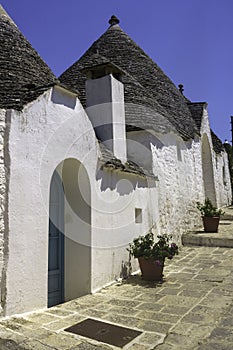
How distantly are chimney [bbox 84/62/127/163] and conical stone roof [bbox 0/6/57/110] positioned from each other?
3.71 ft

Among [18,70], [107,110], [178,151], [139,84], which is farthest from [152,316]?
[139,84]

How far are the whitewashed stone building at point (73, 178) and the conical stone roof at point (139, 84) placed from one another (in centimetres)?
7

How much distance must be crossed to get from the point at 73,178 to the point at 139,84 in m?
5.51

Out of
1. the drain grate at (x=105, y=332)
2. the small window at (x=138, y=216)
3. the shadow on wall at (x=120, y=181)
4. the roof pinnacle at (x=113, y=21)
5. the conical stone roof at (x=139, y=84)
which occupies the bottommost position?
the drain grate at (x=105, y=332)

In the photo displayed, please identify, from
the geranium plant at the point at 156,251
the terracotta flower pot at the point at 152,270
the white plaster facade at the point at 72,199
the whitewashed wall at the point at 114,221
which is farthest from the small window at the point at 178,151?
the terracotta flower pot at the point at 152,270

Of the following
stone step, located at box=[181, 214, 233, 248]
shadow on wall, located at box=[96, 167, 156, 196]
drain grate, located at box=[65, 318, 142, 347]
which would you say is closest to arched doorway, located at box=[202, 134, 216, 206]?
stone step, located at box=[181, 214, 233, 248]

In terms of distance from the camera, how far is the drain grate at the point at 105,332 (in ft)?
10.6

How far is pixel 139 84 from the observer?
9.78m

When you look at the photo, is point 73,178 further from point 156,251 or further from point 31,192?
point 156,251

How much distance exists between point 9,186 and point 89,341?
6.67ft

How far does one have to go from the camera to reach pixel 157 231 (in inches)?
313

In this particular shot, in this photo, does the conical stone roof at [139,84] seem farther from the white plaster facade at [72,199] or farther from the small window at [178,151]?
the white plaster facade at [72,199]

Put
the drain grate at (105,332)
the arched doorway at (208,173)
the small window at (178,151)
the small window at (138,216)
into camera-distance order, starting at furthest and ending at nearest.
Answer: the arched doorway at (208,173) < the small window at (178,151) < the small window at (138,216) < the drain grate at (105,332)

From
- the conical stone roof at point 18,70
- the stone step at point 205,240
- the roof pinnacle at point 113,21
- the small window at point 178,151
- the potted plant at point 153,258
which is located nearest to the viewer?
the conical stone roof at point 18,70
